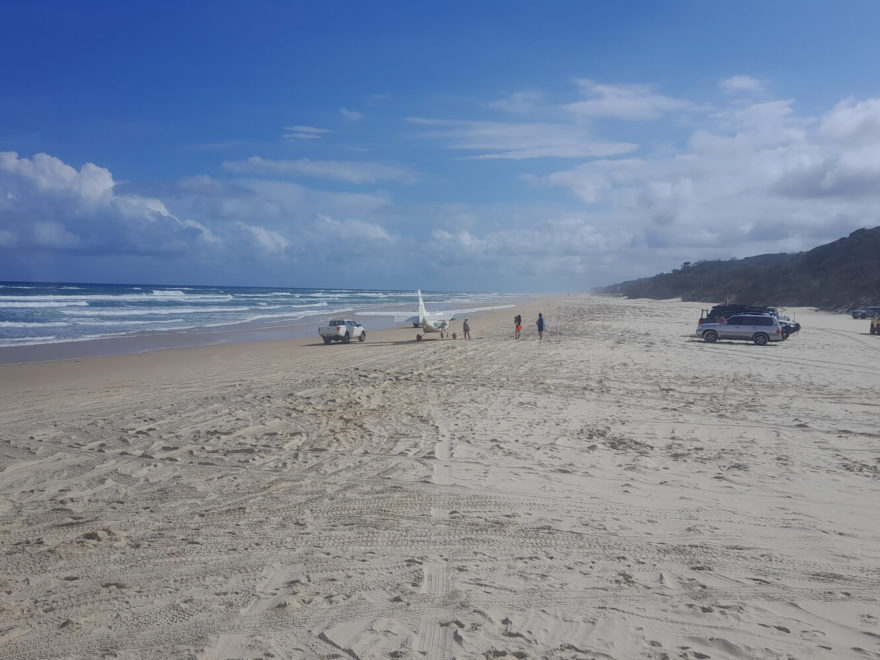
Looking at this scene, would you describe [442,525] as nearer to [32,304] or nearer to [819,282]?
[32,304]

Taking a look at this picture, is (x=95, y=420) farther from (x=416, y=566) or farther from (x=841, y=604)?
(x=841, y=604)

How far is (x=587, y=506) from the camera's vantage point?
7266 millimetres

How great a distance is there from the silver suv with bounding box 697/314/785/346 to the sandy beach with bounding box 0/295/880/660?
1460 centimetres

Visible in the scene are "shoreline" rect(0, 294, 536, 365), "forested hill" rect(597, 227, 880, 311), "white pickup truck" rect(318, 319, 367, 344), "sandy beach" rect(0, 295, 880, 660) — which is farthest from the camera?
"forested hill" rect(597, 227, 880, 311)

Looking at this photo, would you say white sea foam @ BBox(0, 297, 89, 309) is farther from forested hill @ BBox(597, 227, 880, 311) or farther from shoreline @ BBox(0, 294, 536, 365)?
forested hill @ BBox(597, 227, 880, 311)

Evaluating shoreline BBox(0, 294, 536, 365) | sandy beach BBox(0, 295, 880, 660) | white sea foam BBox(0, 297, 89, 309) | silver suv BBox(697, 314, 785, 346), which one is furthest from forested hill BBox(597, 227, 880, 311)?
white sea foam BBox(0, 297, 89, 309)

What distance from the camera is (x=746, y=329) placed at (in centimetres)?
2969

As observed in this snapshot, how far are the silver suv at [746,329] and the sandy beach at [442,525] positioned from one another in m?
14.6

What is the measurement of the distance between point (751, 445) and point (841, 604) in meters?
5.64

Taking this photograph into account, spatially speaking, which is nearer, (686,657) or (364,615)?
(686,657)

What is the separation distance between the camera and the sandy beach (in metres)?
4.52

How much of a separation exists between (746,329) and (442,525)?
2760 centimetres

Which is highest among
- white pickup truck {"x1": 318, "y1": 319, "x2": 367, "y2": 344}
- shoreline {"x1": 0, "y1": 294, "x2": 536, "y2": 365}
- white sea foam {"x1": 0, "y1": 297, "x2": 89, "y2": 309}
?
white sea foam {"x1": 0, "y1": 297, "x2": 89, "y2": 309}

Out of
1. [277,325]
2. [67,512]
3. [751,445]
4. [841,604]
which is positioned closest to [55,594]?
[67,512]
